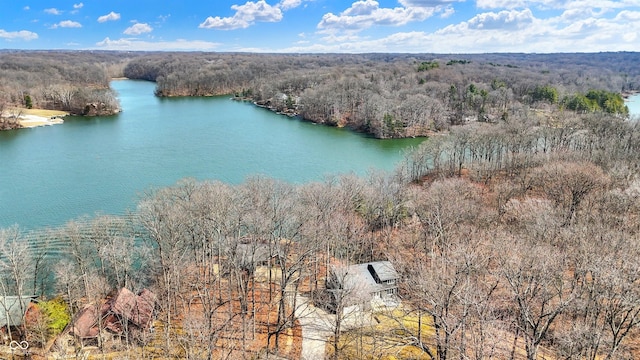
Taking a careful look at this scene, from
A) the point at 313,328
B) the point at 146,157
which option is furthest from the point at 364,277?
the point at 146,157

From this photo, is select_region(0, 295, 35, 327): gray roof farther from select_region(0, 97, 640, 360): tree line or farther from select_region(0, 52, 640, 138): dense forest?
select_region(0, 52, 640, 138): dense forest

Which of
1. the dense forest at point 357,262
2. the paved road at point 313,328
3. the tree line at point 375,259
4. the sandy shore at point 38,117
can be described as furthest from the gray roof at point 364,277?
the sandy shore at point 38,117

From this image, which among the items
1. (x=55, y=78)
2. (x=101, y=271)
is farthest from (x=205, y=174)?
(x=55, y=78)

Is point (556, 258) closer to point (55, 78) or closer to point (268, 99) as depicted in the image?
point (268, 99)

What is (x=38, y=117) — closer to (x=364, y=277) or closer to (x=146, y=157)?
(x=146, y=157)

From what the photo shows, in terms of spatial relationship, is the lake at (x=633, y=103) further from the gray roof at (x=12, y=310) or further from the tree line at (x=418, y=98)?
the gray roof at (x=12, y=310)

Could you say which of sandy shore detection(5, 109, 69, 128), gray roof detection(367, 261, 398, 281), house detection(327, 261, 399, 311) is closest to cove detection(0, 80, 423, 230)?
sandy shore detection(5, 109, 69, 128)
